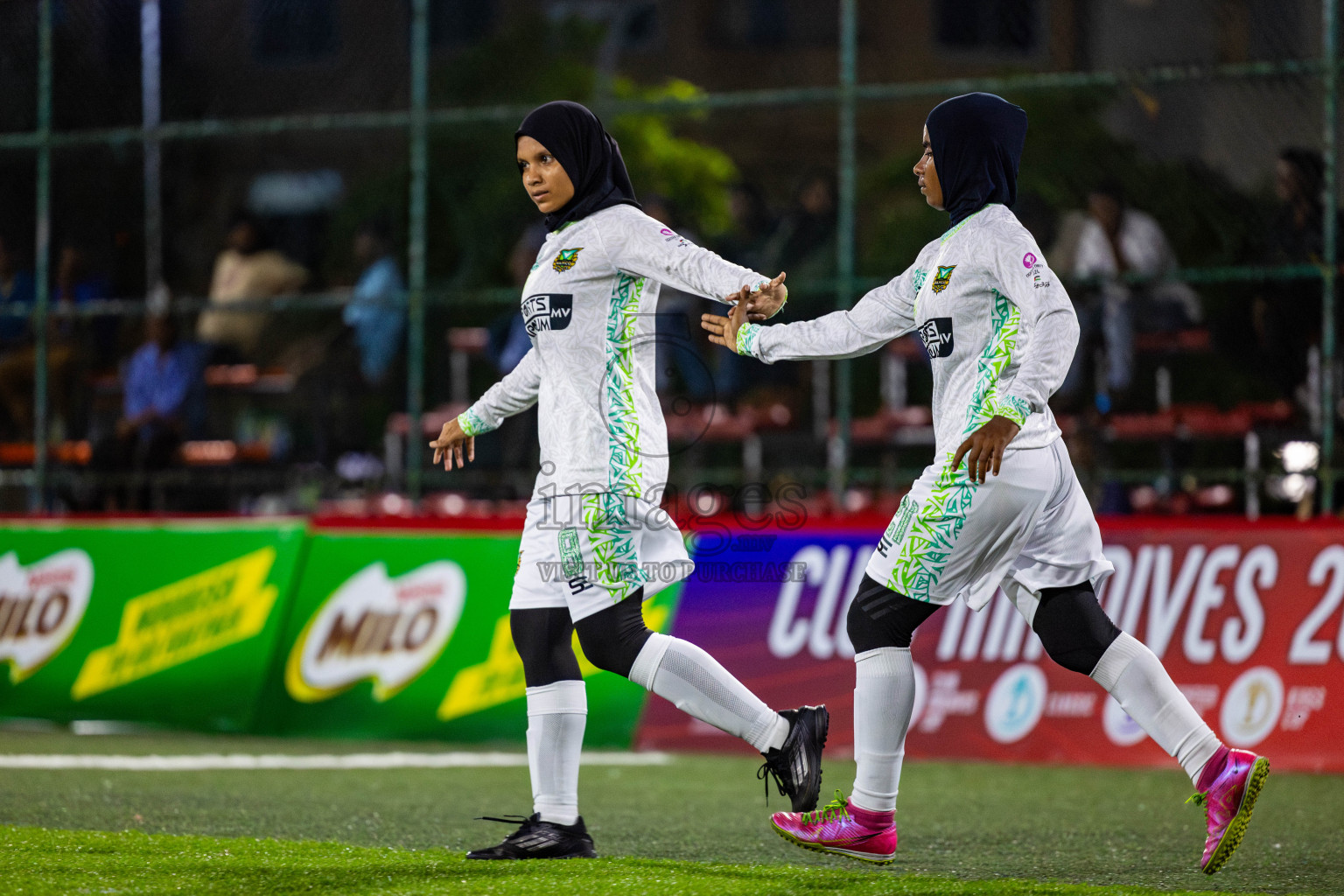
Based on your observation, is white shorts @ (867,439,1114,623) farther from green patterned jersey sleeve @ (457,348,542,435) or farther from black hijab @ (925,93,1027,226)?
green patterned jersey sleeve @ (457,348,542,435)

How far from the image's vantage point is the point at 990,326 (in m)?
4.62

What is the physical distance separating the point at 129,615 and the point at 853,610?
19.1 feet

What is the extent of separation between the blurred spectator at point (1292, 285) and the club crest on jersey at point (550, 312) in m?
5.27

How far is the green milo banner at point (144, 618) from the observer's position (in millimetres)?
9242

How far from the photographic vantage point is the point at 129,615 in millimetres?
9516

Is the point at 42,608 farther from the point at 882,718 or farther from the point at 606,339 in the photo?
the point at 882,718

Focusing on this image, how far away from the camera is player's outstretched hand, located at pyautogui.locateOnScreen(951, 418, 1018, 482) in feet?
14.5

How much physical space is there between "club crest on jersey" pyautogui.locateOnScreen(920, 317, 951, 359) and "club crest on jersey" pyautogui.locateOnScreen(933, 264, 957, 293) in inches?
3.2

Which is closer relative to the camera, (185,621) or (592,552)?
(592,552)

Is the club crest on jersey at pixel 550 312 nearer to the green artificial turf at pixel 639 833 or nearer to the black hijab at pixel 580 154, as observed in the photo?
the black hijab at pixel 580 154

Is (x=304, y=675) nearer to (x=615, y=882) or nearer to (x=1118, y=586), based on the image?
(x=1118, y=586)

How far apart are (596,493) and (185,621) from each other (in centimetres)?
520

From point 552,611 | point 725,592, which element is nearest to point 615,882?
point 552,611

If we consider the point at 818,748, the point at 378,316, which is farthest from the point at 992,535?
the point at 378,316
